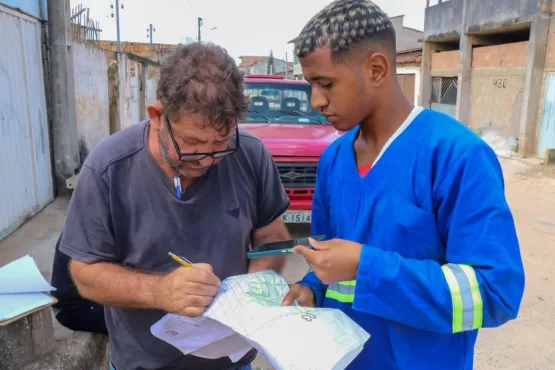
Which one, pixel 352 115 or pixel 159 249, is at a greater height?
pixel 352 115

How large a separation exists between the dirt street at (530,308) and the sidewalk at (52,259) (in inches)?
40.6

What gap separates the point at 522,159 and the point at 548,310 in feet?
29.3

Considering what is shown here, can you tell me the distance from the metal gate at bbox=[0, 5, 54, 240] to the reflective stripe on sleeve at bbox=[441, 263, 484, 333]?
16.5ft

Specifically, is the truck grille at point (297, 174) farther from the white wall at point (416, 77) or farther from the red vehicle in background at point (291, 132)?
A: the white wall at point (416, 77)

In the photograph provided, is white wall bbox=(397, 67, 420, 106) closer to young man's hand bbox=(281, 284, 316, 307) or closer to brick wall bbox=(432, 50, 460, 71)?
brick wall bbox=(432, 50, 460, 71)

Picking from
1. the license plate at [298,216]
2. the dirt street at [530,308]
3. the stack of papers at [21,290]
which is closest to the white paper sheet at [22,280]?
the stack of papers at [21,290]

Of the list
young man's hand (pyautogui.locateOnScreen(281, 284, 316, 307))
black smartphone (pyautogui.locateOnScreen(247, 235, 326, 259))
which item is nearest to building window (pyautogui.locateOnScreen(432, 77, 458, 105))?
young man's hand (pyautogui.locateOnScreen(281, 284, 316, 307))

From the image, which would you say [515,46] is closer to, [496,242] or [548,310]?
[548,310]

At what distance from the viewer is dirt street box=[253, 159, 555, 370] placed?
10.5 ft

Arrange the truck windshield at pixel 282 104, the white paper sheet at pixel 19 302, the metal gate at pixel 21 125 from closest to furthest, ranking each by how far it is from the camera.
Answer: the white paper sheet at pixel 19 302 < the metal gate at pixel 21 125 < the truck windshield at pixel 282 104

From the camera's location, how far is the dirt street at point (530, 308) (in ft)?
10.5

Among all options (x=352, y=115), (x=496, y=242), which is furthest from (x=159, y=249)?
(x=496, y=242)

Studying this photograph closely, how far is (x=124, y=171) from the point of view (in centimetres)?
144

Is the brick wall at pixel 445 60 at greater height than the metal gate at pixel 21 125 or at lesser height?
greater
